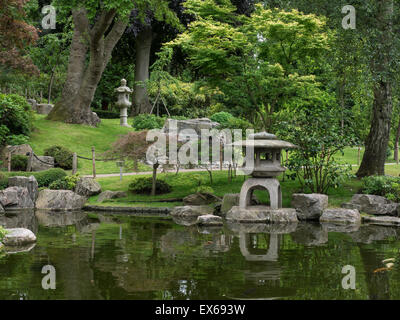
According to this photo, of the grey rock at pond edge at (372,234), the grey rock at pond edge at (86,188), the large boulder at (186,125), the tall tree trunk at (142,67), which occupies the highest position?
the tall tree trunk at (142,67)

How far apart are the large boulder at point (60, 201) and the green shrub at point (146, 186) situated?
1.84 metres

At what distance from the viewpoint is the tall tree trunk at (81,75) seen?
28.7 m

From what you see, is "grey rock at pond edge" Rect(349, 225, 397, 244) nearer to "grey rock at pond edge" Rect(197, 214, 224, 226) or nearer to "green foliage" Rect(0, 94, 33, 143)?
"grey rock at pond edge" Rect(197, 214, 224, 226)

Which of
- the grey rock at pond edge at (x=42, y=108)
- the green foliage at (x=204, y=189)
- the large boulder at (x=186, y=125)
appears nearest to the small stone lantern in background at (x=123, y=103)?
the grey rock at pond edge at (x=42, y=108)

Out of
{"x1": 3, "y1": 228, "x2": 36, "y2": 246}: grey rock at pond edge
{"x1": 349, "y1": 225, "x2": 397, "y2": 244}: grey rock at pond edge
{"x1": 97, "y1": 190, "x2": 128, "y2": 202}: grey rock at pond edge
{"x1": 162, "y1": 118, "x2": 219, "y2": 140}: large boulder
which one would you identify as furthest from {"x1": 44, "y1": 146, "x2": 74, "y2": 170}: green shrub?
{"x1": 349, "y1": 225, "x2": 397, "y2": 244}: grey rock at pond edge

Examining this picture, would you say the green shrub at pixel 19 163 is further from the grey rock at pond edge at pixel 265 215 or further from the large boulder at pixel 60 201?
the grey rock at pond edge at pixel 265 215

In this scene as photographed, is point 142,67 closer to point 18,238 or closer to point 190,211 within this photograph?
point 190,211

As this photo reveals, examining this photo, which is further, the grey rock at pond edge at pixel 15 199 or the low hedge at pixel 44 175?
the low hedge at pixel 44 175

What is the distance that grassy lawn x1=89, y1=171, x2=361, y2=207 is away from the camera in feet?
57.0

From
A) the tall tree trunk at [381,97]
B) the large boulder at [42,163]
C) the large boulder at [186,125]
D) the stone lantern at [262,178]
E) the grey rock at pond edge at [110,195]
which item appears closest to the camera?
the stone lantern at [262,178]

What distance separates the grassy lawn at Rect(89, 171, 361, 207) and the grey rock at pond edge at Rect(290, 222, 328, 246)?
2635 mm

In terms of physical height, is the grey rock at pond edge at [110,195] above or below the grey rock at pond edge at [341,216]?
above
